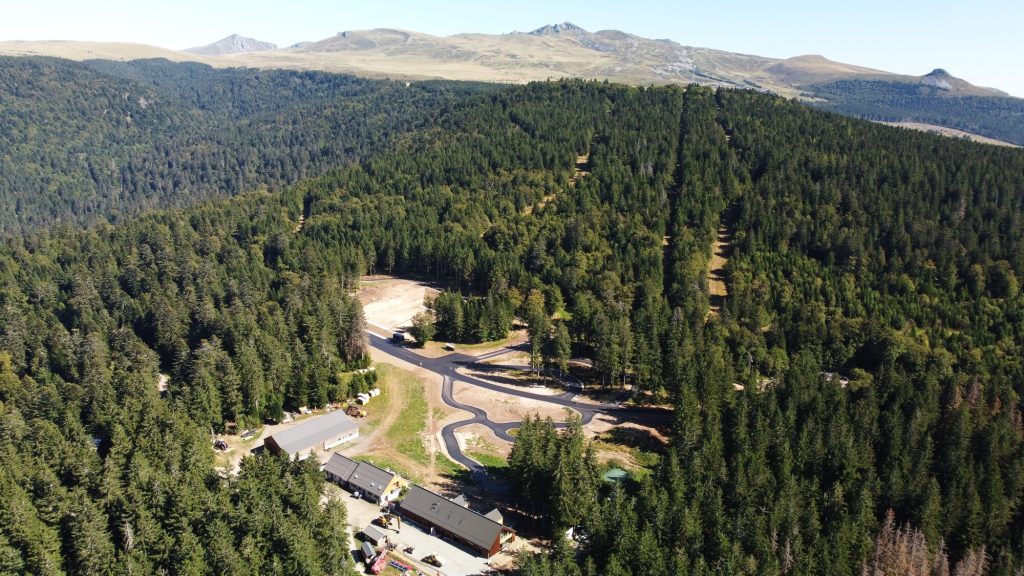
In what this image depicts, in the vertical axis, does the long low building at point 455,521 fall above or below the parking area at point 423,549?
above

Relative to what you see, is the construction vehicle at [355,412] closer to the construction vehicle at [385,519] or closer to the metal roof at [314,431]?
the metal roof at [314,431]

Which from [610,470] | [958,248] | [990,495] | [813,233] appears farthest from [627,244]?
[990,495]

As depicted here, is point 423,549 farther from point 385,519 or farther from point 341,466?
point 341,466

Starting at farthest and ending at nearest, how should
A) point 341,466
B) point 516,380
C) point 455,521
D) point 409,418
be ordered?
point 516,380 → point 409,418 → point 341,466 → point 455,521

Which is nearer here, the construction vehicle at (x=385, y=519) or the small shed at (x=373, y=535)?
the small shed at (x=373, y=535)

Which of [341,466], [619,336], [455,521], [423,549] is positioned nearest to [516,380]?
[619,336]

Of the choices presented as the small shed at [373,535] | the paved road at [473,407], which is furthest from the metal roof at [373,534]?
the paved road at [473,407]

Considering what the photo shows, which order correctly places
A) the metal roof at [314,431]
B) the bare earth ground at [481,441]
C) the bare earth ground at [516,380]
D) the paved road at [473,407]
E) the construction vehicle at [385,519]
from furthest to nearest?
1. the bare earth ground at [516,380]
2. the bare earth ground at [481,441]
3. the paved road at [473,407]
4. the metal roof at [314,431]
5. the construction vehicle at [385,519]
